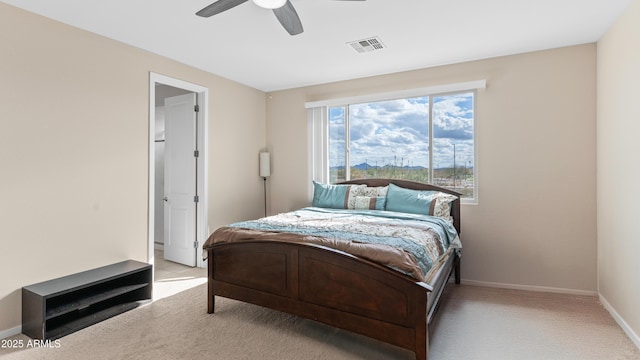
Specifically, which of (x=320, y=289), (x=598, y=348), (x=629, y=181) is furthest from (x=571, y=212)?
(x=320, y=289)

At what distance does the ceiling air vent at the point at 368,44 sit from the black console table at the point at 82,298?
9.75 feet

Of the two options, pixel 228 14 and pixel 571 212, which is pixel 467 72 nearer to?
pixel 571 212

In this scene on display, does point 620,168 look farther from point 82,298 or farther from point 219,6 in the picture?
point 82,298

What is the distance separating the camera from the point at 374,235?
246cm

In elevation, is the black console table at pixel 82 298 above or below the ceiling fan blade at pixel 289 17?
below

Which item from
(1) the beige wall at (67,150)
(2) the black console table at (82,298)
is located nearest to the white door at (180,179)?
(1) the beige wall at (67,150)

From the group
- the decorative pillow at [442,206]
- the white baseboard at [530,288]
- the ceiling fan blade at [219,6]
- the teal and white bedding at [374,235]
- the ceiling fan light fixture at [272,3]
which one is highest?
the ceiling fan light fixture at [272,3]

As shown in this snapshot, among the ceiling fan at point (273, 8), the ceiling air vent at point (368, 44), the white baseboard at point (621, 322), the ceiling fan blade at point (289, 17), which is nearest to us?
the ceiling fan at point (273, 8)

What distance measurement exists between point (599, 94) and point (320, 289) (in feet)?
10.7

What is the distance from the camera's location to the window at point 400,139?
386 centimetres

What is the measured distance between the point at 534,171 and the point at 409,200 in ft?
4.36

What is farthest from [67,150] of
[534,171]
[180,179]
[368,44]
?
[534,171]

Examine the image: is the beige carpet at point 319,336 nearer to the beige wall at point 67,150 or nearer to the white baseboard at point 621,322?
the white baseboard at point 621,322

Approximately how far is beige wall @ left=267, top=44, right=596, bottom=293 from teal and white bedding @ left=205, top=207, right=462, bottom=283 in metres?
0.72
